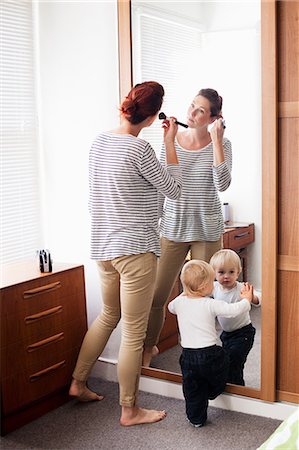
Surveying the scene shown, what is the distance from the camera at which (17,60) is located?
11.1 ft

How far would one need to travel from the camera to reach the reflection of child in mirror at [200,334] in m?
2.81

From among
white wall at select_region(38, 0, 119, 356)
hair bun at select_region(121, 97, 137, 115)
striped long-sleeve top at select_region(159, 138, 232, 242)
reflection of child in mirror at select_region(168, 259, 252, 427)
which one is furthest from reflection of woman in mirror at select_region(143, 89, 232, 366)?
white wall at select_region(38, 0, 119, 356)

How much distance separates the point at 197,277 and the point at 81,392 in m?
0.79

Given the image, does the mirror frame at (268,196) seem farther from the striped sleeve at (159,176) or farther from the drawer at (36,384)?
the drawer at (36,384)

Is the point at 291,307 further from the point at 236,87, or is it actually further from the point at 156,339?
the point at 236,87

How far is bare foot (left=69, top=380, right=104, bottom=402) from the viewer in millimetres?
3072

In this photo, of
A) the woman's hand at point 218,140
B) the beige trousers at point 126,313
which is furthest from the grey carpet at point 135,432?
the woman's hand at point 218,140

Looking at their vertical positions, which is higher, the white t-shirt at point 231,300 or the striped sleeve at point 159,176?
the striped sleeve at point 159,176

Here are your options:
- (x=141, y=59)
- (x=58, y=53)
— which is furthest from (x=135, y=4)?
(x=58, y=53)

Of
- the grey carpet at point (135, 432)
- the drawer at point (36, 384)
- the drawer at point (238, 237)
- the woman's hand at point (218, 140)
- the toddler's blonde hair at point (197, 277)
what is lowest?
the grey carpet at point (135, 432)

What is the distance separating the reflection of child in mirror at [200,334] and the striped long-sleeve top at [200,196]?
151 mm

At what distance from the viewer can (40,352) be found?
295 centimetres

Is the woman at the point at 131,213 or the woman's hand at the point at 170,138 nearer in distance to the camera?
the woman at the point at 131,213

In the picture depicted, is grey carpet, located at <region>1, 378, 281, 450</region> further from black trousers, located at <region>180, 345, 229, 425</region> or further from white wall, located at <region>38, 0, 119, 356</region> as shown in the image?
white wall, located at <region>38, 0, 119, 356</region>
